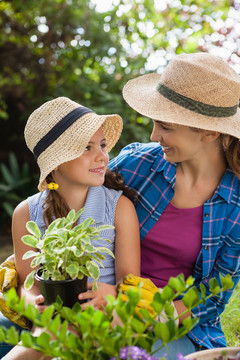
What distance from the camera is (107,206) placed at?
2236 millimetres

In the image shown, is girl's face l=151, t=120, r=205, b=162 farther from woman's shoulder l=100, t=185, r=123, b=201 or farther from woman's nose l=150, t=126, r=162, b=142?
woman's shoulder l=100, t=185, r=123, b=201

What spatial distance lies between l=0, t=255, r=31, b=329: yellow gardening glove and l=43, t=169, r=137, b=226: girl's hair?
0.28 metres

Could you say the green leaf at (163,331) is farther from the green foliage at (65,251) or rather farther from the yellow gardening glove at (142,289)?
the yellow gardening glove at (142,289)

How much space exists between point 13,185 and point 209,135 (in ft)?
12.5

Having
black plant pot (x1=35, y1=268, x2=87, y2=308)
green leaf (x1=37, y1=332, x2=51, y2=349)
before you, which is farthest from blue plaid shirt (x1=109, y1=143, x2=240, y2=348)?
green leaf (x1=37, y1=332, x2=51, y2=349)

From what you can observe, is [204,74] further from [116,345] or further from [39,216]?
[116,345]

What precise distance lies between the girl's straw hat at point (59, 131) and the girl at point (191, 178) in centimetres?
30

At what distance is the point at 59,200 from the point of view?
7.24ft

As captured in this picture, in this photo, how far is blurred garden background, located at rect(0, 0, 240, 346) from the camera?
18.1ft

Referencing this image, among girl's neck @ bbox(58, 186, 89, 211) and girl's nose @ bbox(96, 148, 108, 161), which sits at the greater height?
girl's nose @ bbox(96, 148, 108, 161)

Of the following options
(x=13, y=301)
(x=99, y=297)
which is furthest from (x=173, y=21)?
(x=13, y=301)

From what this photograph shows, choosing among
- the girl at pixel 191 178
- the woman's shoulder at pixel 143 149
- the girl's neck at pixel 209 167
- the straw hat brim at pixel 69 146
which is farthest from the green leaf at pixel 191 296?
the woman's shoulder at pixel 143 149

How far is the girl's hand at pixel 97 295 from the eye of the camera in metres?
1.73

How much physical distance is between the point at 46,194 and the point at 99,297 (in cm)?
64
